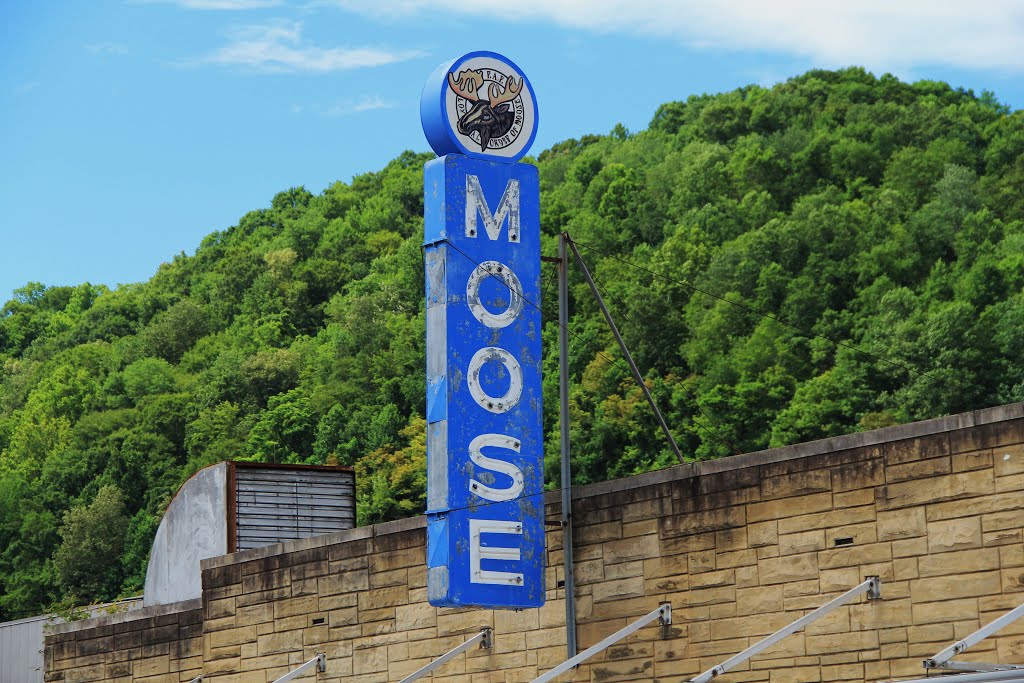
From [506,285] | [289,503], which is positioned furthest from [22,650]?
[506,285]

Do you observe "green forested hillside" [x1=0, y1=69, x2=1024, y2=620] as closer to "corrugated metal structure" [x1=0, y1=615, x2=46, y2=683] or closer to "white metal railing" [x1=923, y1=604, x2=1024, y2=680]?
"corrugated metal structure" [x1=0, y1=615, x2=46, y2=683]

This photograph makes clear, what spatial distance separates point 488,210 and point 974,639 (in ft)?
24.4

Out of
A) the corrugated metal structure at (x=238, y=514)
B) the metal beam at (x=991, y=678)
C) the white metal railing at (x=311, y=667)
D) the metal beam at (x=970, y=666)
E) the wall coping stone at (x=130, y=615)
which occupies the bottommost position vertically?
the metal beam at (x=991, y=678)

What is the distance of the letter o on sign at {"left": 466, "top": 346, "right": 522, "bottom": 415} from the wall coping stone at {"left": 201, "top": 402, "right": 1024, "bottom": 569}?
131 centimetres

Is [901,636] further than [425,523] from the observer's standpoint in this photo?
No

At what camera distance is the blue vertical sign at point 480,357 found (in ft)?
56.5

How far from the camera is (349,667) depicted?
20484 millimetres

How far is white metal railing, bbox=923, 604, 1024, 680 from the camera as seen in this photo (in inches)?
527

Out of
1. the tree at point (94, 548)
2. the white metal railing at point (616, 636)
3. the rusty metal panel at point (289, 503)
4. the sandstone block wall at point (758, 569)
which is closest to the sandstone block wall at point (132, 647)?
the rusty metal panel at point (289, 503)

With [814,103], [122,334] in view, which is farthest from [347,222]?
[814,103]

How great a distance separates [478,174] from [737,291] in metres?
60.6

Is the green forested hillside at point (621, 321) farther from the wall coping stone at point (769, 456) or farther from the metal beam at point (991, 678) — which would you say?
the metal beam at point (991, 678)

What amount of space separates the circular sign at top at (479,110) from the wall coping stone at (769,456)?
161 inches

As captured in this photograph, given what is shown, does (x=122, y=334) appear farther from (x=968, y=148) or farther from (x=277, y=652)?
(x=277, y=652)
